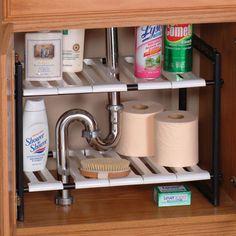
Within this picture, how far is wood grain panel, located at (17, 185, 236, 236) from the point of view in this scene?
2576 mm

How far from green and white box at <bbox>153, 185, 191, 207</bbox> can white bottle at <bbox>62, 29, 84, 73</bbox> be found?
1.30 feet

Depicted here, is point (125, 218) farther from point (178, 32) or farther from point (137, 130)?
point (178, 32)

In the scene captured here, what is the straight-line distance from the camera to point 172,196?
106 inches

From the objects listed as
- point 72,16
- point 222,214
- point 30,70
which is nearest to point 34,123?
point 30,70

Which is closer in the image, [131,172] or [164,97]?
[131,172]

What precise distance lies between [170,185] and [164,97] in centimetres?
→ 28

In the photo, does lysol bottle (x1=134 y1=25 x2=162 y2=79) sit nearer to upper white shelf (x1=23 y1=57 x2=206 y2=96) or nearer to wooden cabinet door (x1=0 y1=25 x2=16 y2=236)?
upper white shelf (x1=23 y1=57 x2=206 y2=96)

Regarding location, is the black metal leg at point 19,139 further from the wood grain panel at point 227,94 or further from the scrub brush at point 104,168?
the wood grain panel at point 227,94

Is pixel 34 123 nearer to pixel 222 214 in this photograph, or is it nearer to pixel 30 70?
pixel 30 70

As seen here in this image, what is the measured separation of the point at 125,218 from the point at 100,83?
0.36 metres

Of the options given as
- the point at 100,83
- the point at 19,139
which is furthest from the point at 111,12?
the point at 19,139

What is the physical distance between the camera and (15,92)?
8.13ft

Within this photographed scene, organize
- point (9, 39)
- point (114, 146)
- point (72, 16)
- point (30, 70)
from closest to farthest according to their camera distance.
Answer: point (9, 39) < point (72, 16) < point (30, 70) < point (114, 146)

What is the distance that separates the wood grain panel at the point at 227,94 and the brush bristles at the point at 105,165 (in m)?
0.27
